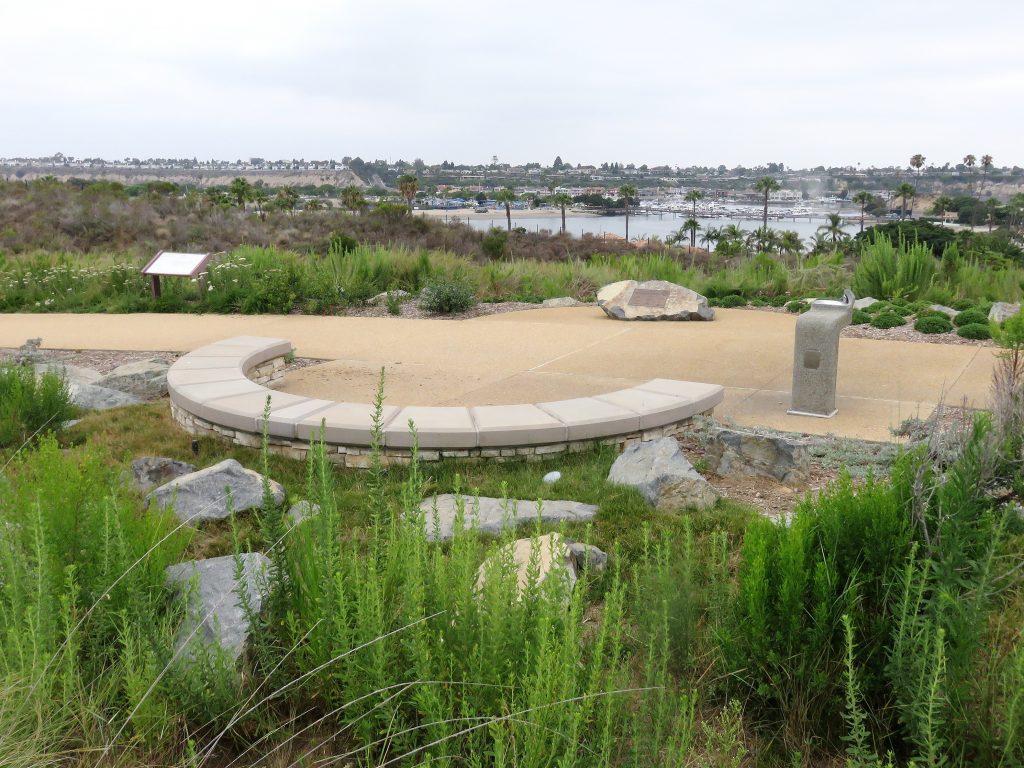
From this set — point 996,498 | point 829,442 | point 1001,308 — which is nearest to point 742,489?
point 829,442

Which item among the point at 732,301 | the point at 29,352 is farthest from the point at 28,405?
the point at 732,301

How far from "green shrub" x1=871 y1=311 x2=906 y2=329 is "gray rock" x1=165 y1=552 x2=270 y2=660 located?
8589 millimetres

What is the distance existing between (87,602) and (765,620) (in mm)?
2354

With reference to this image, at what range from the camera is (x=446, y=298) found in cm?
1146

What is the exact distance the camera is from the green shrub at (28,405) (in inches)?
236


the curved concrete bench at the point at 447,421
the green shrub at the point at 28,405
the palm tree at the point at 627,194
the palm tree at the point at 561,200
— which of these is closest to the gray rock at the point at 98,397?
the green shrub at the point at 28,405

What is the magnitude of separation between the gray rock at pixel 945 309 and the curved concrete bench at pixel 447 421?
5.97m

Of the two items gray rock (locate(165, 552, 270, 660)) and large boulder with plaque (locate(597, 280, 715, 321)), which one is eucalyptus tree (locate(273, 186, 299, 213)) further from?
gray rock (locate(165, 552, 270, 660))

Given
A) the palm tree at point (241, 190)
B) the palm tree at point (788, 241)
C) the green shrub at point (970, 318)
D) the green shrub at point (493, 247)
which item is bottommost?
the palm tree at point (788, 241)

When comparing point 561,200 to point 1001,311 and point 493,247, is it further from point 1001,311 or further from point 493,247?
point 1001,311

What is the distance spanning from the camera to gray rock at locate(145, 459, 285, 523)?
4.55 m

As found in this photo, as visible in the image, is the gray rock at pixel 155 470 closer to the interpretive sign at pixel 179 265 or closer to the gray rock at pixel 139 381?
the gray rock at pixel 139 381

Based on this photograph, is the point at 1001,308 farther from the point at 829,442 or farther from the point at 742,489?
the point at 742,489

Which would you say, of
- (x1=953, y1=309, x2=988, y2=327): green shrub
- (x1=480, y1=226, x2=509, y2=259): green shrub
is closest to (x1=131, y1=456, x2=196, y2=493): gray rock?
(x1=953, y1=309, x2=988, y2=327): green shrub
